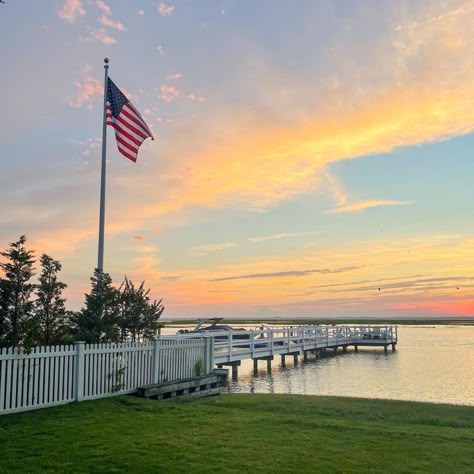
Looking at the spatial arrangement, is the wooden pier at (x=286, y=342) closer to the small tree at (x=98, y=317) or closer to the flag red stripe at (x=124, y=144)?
the small tree at (x=98, y=317)

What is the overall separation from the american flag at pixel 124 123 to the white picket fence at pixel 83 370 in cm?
590

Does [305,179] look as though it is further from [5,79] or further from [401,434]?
[401,434]

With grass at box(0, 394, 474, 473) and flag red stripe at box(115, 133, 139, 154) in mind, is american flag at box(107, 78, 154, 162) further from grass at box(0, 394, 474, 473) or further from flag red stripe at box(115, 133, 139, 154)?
grass at box(0, 394, 474, 473)

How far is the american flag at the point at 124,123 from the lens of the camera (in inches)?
598

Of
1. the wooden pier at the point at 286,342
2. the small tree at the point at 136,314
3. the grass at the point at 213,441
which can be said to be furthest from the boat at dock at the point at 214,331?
the grass at the point at 213,441

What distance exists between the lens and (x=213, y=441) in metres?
7.75

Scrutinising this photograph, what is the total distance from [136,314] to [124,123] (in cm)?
580

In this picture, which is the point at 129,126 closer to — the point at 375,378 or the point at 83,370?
the point at 83,370

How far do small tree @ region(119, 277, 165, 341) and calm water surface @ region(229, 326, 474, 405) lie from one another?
7.12 meters

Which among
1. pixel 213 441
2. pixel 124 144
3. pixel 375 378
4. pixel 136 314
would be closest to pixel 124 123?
pixel 124 144

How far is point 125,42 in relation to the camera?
17.4 m

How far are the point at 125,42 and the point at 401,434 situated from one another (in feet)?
49.4

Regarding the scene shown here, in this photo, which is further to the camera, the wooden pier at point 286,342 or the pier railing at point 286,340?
the pier railing at point 286,340

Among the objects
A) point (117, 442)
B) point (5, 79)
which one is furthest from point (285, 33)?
point (117, 442)
